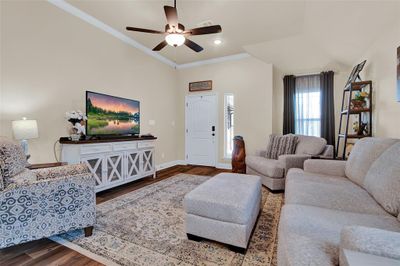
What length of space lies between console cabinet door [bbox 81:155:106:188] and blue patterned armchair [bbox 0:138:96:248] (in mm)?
978

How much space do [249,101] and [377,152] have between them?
322 cm

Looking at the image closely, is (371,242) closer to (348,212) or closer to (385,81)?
(348,212)

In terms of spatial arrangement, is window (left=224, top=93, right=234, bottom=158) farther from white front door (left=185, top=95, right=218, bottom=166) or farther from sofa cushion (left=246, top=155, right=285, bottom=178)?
sofa cushion (left=246, top=155, right=285, bottom=178)

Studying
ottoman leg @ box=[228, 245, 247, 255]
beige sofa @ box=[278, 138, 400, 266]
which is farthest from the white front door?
ottoman leg @ box=[228, 245, 247, 255]

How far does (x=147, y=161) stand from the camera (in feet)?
12.9

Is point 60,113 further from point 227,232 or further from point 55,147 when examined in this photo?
point 227,232

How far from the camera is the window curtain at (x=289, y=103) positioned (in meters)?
4.67

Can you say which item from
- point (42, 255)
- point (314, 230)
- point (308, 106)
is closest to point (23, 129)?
point (42, 255)

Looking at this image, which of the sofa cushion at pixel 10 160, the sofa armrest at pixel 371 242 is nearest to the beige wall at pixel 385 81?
the sofa armrest at pixel 371 242

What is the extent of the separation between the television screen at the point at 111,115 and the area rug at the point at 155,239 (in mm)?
1328

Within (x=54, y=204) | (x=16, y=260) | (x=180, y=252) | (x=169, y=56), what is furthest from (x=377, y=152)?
(x=169, y=56)

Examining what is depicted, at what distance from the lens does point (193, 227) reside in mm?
1761

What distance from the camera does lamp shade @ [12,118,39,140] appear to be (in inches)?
85.2

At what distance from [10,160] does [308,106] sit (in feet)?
17.3
